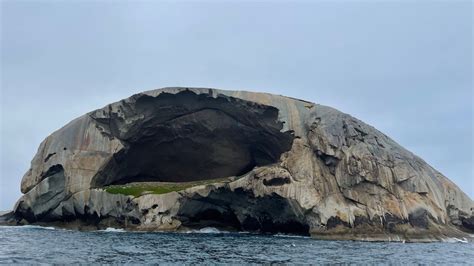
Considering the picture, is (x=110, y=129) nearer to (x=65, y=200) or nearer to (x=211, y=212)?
(x=65, y=200)

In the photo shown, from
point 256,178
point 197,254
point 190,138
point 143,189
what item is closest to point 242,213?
point 256,178

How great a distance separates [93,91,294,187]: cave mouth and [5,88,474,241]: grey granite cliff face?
0.18 metres

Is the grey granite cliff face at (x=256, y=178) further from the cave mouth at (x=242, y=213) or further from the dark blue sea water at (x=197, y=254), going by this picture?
the dark blue sea water at (x=197, y=254)

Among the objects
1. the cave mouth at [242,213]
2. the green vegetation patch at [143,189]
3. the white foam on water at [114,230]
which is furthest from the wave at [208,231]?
the white foam on water at [114,230]

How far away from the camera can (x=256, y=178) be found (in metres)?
60.3

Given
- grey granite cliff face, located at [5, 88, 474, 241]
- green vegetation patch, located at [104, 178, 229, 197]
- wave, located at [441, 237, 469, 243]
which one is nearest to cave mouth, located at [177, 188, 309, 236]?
grey granite cliff face, located at [5, 88, 474, 241]

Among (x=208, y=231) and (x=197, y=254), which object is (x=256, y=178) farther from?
(x=197, y=254)

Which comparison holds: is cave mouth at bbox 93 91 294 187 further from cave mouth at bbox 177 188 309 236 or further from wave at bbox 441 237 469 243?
wave at bbox 441 237 469 243

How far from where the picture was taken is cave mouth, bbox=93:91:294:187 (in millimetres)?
66188

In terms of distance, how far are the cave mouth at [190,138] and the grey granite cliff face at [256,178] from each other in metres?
0.18

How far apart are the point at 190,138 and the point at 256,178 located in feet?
53.0

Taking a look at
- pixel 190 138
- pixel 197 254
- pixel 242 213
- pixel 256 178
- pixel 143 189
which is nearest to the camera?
pixel 197 254

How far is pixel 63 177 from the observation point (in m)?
65.0

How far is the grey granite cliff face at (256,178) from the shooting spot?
5797 centimetres
